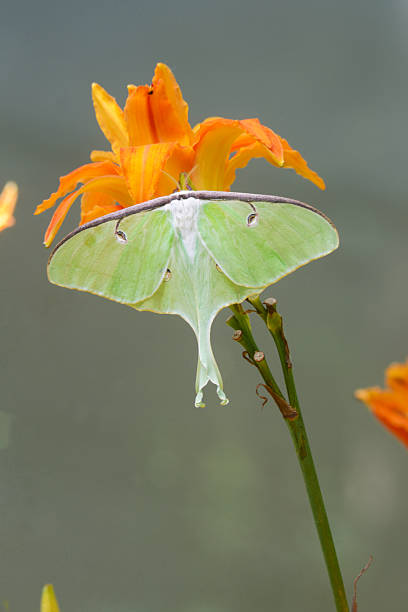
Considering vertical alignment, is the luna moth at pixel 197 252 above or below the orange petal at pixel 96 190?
below

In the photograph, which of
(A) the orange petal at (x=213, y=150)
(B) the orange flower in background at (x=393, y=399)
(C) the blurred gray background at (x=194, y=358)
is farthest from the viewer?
(C) the blurred gray background at (x=194, y=358)

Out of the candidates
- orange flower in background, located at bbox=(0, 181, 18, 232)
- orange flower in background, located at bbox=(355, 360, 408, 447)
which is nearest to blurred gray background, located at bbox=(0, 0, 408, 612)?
orange flower in background, located at bbox=(0, 181, 18, 232)

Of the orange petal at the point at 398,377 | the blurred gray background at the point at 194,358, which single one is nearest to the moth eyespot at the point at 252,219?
the orange petal at the point at 398,377

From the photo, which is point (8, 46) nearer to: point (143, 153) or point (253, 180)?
point (253, 180)

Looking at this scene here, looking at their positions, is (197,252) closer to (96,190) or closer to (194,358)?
(96,190)

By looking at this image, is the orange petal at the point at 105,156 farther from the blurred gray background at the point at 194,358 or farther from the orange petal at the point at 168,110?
the blurred gray background at the point at 194,358

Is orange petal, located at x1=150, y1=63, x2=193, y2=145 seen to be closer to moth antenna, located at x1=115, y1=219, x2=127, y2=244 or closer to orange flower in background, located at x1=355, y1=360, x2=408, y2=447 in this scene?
moth antenna, located at x1=115, y1=219, x2=127, y2=244

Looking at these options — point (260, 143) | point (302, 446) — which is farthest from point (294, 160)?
point (302, 446)

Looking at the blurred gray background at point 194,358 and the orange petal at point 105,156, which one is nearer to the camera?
the orange petal at point 105,156
